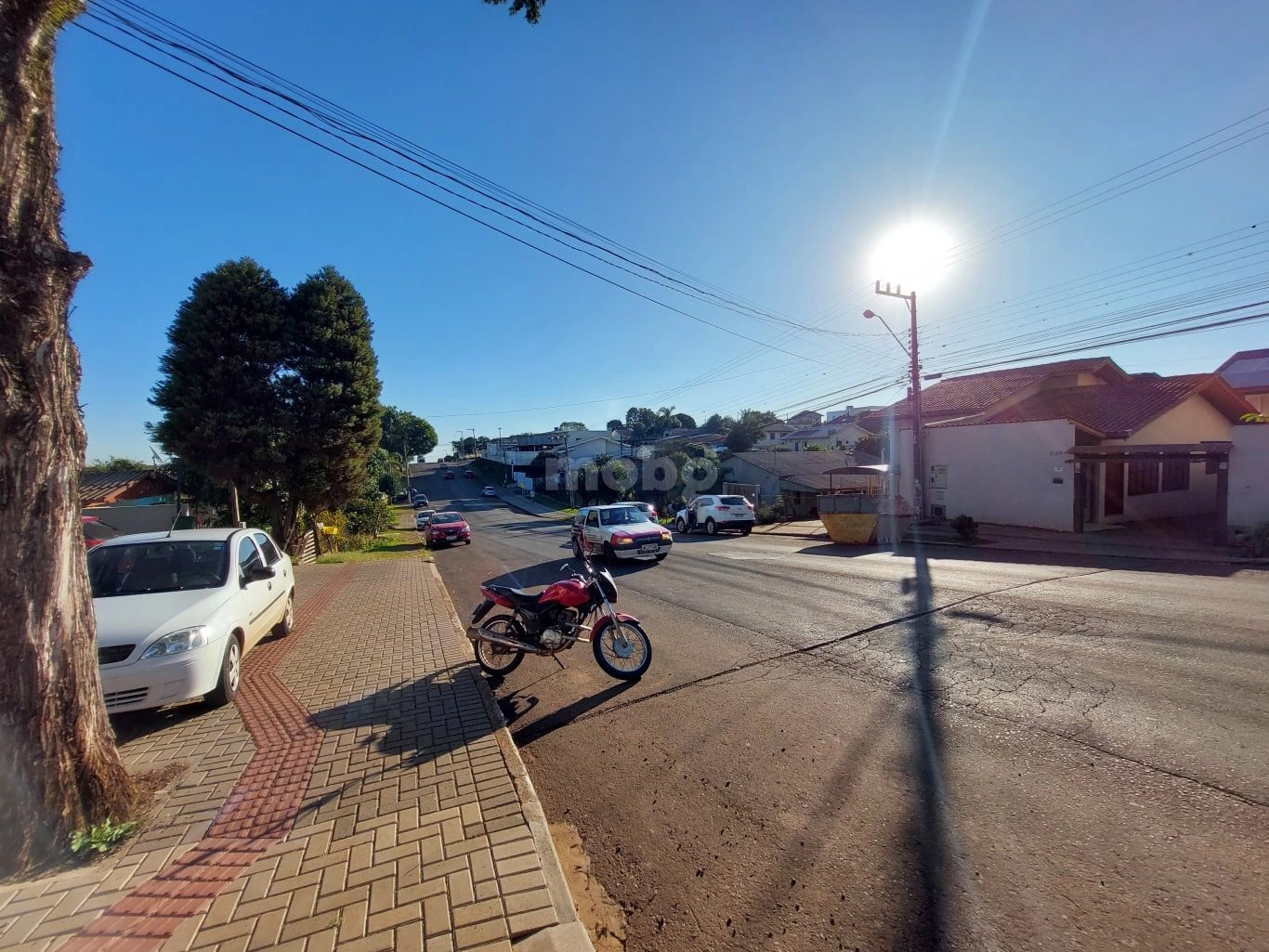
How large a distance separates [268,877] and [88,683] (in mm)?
1475

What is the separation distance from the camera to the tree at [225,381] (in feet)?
49.6

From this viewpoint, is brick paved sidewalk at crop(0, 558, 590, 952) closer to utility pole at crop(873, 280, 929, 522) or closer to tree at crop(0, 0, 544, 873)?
tree at crop(0, 0, 544, 873)

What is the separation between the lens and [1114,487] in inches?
722

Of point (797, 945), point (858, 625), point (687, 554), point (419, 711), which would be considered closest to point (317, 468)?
point (687, 554)

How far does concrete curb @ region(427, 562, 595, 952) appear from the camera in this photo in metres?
2.38

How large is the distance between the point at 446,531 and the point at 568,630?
19.6 meters

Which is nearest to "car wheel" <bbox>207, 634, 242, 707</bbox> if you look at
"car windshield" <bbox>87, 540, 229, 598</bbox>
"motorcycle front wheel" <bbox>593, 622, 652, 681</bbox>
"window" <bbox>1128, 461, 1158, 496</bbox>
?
"car windshield" <bbox>87, 540, 229, 598</bbox>

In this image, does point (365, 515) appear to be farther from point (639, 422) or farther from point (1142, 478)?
point (639, 422)

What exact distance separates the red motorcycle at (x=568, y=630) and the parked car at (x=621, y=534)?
7.59m

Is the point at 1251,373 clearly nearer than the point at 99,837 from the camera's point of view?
No

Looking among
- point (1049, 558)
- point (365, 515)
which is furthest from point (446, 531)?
point (1049, 558)

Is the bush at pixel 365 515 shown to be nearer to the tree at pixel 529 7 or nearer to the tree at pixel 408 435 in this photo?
Result: the tree at pixel 529 7

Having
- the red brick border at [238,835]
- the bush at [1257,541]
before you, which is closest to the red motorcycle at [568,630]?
the red brick border at [238,835]

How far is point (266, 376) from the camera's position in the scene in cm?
1614
